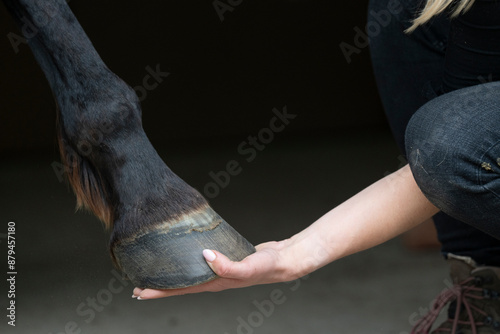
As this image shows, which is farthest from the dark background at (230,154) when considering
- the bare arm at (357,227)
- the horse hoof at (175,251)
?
the horse hoof at (175,251)

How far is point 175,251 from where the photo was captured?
0.68 meters

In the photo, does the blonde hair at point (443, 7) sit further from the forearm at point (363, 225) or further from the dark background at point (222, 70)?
the dark background at point (222, 70)

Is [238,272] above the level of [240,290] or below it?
above

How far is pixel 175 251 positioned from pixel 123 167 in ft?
0.33

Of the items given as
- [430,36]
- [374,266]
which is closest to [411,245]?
[374,266]

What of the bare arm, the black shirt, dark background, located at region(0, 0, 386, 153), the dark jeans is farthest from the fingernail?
dark background, located at region(0, 0, 386, 153)

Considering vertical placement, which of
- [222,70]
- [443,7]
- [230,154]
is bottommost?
[230,154]

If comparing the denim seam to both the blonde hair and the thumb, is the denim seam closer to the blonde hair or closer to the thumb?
the blonde hair

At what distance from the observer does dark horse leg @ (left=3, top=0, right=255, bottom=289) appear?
69cm

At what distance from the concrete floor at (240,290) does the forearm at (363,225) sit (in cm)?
40

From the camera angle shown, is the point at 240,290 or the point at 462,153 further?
the point at 240,290

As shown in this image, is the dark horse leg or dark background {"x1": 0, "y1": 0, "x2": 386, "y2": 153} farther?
dark background {"x1": 0, "y1": 0, "x2": 386, "y2": 153}

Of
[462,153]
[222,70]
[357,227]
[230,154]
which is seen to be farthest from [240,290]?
[222,70]

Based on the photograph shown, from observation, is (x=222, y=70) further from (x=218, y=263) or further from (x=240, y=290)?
(x=218, y=263)
